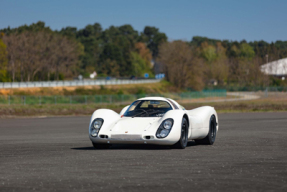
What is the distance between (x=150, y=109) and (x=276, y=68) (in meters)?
140

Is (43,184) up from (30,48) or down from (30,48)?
down

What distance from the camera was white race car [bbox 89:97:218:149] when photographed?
12.8 metres

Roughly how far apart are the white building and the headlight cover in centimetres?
13565

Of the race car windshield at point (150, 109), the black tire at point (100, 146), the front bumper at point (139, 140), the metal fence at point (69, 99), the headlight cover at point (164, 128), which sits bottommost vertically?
the metal fence at point (69, 99)

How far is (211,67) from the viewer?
17175 cm

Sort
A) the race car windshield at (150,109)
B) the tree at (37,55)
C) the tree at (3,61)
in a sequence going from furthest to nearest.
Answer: the tree at (37,55) → the tree at (3,61) → the race car windshield at (150,109)

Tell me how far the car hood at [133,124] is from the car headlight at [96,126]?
1.17 feet

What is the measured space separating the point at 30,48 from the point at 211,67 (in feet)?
235

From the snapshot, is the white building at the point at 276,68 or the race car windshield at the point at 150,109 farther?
the white building at the point at 276,68

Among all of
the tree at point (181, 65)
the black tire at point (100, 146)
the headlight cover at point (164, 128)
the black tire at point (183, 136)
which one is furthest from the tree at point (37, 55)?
the headlight cover at point (164, 128)

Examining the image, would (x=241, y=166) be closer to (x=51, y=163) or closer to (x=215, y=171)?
(x=215, y=171)

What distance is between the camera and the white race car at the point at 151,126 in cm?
1278

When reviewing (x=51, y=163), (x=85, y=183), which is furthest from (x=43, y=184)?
(x=51, y=163)

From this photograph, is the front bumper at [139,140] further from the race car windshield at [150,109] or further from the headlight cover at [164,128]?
the race car windshield at [150,109]
